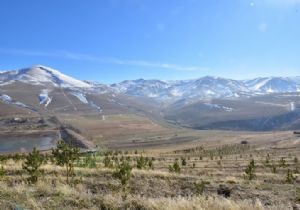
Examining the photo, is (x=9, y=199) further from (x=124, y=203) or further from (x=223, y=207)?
(x=223, y=207)

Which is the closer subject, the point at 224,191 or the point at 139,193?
the point at 139,193

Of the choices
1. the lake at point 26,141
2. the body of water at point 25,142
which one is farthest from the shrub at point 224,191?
the lake at point 26,141

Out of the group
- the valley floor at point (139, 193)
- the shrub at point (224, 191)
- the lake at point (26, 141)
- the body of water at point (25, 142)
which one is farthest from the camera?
the lake at point (26, 141)

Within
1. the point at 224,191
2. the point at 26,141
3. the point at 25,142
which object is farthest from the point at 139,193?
the point at 26,141

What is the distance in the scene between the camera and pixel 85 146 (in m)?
117

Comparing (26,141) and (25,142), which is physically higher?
(26,141)

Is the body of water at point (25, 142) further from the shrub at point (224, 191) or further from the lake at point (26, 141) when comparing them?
the shrub at point (224, 191)

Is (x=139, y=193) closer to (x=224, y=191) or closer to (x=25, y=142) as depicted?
(x=224, y=191)

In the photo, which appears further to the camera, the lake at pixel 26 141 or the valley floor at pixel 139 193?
the lake at pixel 26 141

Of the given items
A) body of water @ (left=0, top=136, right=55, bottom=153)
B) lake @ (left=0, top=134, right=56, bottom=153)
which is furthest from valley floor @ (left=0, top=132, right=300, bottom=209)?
lake @ (left=0, top=134, right=56, bottom=153)

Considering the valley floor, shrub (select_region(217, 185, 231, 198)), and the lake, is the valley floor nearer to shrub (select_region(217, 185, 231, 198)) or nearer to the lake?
shrub (select_region(217, 185, 231, 198))

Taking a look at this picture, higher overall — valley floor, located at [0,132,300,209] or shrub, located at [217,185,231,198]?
valley floor, located at [0,132,300,209]

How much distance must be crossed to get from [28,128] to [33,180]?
482 feet

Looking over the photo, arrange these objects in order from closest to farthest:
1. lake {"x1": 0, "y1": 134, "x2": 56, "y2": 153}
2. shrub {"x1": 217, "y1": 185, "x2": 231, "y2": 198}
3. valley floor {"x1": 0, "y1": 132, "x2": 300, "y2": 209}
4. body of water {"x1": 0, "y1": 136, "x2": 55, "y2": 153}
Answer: valley floor {"x1": 0, "y1": 132, "x2": 300, "y2": 209}
shrub {"x1": 217, "y1": 185, "x2": 231, "y2": 198}
body of water {"x1": 0, "y1": 136, "x2": 55, "y2": 153}
lake {"x1": 0, "y1": 134, "x2": 56, "y2": 153}
